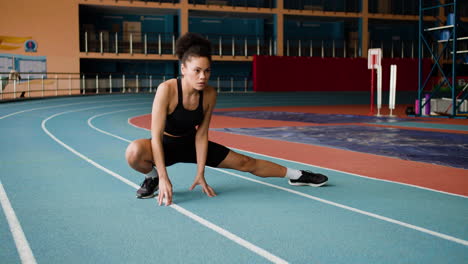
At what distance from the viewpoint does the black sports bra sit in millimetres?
4184

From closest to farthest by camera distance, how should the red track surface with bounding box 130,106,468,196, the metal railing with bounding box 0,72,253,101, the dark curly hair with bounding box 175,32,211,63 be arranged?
the dark curly hair with bounding box 175,32,211,63
the red track surface with bounding box 130,106,468,196
the metal railing with bounding box 0,72,253,101

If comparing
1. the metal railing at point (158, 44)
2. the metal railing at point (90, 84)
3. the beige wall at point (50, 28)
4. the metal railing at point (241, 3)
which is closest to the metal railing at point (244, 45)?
the metal railing at point (158, 44)

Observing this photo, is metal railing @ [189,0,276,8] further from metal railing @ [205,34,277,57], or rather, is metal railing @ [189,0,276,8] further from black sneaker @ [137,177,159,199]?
black sneaker @ [137,177,159,199]

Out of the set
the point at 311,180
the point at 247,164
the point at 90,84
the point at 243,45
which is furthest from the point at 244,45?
the point at 247,164

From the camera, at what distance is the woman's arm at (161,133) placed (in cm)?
406

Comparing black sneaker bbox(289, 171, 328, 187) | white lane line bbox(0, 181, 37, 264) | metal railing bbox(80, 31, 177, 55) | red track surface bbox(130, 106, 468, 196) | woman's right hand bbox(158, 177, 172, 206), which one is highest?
metal railing bbox(80, 31, 177, 55)

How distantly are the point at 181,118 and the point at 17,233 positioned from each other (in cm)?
146

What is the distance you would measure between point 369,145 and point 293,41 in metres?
25.1

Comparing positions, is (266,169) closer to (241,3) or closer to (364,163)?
(364,163)

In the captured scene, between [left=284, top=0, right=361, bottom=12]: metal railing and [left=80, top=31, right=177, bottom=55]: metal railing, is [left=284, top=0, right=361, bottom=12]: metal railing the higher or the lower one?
the higher one

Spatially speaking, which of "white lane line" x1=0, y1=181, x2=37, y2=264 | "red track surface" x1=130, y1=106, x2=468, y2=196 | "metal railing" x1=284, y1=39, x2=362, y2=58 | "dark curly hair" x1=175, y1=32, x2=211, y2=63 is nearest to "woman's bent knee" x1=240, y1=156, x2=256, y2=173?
"dark curly hair" x1=175, y1=32, x2=211, y2=63

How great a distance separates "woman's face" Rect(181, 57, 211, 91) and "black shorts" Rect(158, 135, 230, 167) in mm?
557

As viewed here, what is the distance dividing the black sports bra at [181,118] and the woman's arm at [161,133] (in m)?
0.10

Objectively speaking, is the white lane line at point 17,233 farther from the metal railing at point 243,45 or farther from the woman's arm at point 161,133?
the metal railing at point 243,45
